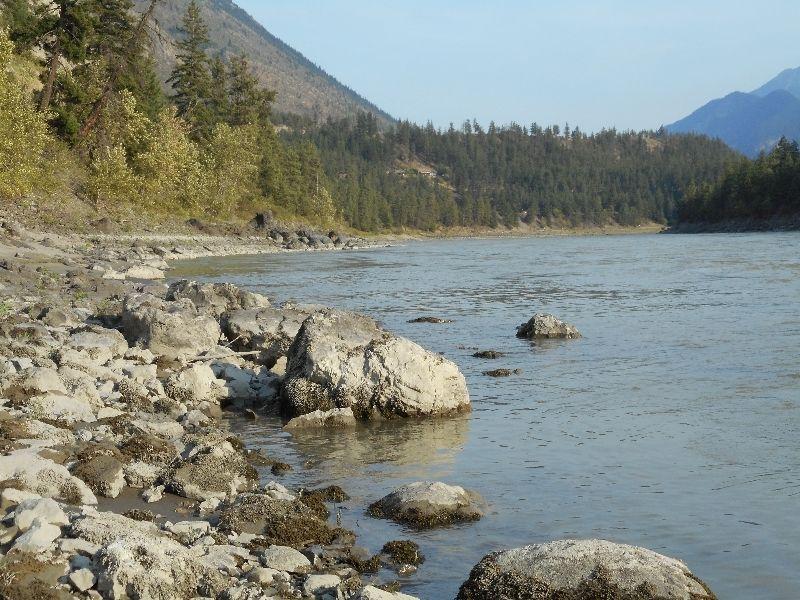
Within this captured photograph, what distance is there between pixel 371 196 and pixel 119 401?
173 meters

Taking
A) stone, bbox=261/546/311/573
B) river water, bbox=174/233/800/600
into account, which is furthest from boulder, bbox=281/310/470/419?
stone, bbox=261/546/311/573

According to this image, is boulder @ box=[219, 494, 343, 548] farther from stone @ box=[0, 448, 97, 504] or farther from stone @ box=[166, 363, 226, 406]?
stone @ box=[166, 363, 226, 406]

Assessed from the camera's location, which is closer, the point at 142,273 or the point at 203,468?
the point at 203,468

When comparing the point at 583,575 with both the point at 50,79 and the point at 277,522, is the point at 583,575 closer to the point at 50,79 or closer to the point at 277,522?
the point at 277,522

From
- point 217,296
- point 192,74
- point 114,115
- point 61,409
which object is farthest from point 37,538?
point 192,74

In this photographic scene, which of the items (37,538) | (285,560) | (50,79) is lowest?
(285,560)

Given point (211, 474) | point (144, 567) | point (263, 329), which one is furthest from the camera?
point (263, 329)

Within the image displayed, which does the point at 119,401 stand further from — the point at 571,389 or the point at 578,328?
the point at 578,328

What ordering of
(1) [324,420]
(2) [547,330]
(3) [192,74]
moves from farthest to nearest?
1. (3) [192,74]
2. (2) [547,330]
3. (1) [324,420]

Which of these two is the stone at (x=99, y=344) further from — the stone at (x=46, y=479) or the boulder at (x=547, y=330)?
the boulder at (x=547, y=330)

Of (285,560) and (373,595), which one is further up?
(373,595)

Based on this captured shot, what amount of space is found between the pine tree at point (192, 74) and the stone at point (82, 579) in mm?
108307

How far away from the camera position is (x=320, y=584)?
8.56 meters

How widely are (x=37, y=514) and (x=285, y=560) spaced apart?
2631 mm
